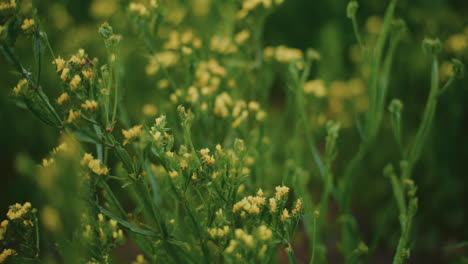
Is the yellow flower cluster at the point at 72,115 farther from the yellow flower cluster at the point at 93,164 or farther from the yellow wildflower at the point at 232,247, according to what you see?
the yellow wildflower at the point at 232,247

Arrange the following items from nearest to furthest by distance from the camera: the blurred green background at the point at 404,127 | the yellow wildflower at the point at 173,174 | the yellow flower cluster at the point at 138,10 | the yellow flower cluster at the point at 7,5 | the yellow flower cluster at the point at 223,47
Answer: the yellow flower cluster at the point at 7,5
the yellow wildflower at the point at 173,174
the yellow flower cluster at the point at 138,10
the yellow flower cluster at the point at 223,47
the blurred green background at the point at 404,127

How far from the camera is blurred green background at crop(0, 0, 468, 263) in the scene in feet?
7.38

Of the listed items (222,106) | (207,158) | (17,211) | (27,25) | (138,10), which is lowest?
(17,211)

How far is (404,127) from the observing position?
2557 mm

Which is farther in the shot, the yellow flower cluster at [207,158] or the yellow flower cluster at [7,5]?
the yellow flower cluster at [207,158]

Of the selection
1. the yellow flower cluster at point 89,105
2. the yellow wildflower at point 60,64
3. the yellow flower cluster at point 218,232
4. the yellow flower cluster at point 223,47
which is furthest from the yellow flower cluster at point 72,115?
the yellow flower cluster at point 223,47

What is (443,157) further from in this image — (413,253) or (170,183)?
(170,183)

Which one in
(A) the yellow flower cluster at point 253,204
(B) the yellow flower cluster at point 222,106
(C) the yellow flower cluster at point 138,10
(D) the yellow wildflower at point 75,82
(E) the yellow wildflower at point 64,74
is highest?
(C) the yellow flower cluster at point 138,10

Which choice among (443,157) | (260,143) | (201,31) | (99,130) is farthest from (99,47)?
(443,157)

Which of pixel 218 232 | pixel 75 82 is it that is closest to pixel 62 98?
pixel 75 82

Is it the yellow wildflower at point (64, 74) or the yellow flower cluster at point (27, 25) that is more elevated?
the yellow flower cluster at point (27, 25)

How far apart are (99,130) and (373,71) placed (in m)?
1.01

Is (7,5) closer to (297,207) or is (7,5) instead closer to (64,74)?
(64,74)

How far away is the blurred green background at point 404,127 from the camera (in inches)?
88.6
